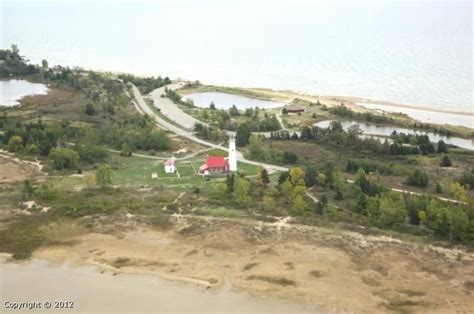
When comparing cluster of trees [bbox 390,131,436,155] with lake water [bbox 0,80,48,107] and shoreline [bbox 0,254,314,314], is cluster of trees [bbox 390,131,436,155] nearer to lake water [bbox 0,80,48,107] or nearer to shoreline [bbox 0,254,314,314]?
shoreline [bbox 0,254,314,314]

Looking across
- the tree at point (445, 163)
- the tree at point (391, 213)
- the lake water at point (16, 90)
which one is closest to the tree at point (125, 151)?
the tree at point (391, 213)

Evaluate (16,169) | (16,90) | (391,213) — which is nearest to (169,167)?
(16,169)

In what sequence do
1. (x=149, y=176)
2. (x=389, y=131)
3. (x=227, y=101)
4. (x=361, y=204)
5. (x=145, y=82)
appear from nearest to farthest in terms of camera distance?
1. (x=361, y=204)
2. (x=149, y=176)
3. (x=389, y=131)
4. (x=227, y=101)
5. (x=145, y=82)

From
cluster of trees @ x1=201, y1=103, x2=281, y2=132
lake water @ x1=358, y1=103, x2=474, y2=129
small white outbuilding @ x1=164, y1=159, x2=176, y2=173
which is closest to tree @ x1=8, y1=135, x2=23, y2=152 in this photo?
small white outbuilding @ x1=164, y1=159, x2=176, y2=173

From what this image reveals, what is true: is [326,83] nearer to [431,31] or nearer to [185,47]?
[185,47]

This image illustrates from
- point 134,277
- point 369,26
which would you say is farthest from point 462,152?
point 369,26

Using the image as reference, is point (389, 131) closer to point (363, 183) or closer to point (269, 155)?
point (269, 155)
